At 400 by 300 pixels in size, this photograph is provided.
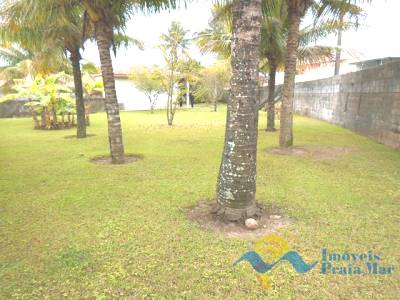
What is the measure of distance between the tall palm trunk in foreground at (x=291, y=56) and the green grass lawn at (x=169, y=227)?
136cm

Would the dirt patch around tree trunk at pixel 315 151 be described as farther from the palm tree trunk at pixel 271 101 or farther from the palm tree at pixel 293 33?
the palm tree trunk at pixel 271 101

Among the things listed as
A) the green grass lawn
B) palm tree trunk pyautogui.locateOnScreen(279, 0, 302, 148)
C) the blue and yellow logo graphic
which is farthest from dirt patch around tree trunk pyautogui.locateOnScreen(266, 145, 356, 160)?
the blue and yellow logo graphic

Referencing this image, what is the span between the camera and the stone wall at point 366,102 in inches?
353

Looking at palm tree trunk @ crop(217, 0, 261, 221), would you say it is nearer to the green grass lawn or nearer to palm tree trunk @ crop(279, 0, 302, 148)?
the green grass lawn

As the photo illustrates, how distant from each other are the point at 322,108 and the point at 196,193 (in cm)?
1353

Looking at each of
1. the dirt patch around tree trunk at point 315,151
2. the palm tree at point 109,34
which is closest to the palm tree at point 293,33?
the dirt patch around tree trunk at point 315,151

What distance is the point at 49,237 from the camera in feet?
12.2

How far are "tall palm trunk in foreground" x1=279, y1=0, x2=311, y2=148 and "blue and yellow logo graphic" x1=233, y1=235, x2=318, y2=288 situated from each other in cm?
539

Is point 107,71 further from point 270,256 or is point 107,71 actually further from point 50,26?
point 270,256

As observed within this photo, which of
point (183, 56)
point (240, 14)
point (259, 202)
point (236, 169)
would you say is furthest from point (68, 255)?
point (183, 56)

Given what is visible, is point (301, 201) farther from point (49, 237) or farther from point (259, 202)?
point (49, 237)

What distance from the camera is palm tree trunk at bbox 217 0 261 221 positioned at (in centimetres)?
373

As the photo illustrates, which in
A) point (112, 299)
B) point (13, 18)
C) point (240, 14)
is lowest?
point (112, 299)

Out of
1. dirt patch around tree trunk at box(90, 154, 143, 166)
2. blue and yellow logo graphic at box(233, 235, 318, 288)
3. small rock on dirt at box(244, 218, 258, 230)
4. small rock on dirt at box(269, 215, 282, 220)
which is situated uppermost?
dirt patch around tree trunk at box(90, 154, 143, 166)
